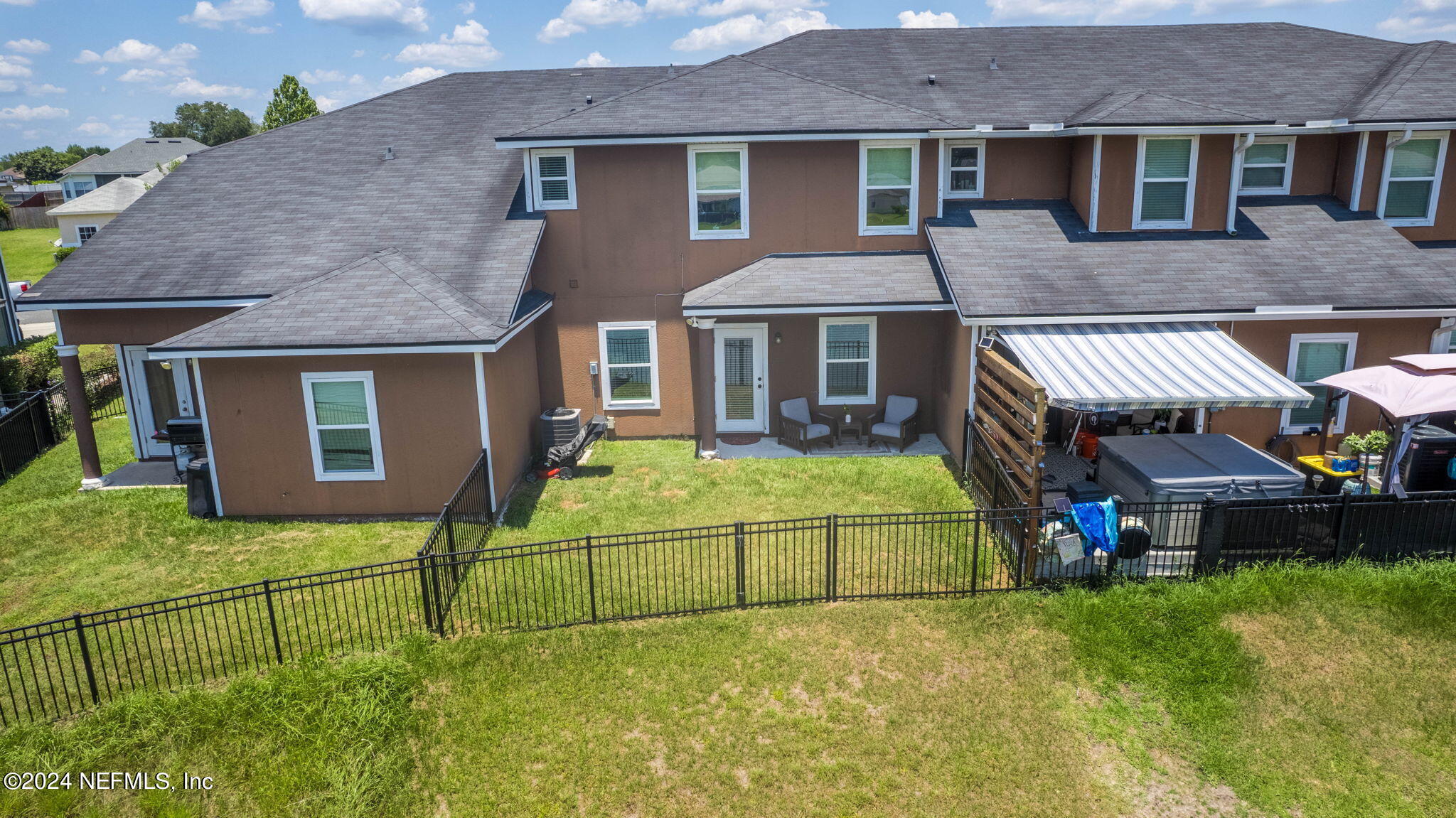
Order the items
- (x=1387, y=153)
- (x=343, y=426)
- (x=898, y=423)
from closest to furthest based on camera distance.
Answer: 1. (x=343, y=426)
2. (x=1387, y=153)
3. (x=898, y=423)

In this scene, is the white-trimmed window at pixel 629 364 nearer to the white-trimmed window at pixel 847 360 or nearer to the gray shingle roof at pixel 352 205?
the gray shingle roof at pixel 352 205

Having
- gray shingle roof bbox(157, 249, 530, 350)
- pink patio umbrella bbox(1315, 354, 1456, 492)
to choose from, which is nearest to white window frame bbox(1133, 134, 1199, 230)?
pink patio umbrella bbox(1315, 354, 1456, 492)

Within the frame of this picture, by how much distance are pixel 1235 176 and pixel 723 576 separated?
13051 mm

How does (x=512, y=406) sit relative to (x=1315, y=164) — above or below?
below

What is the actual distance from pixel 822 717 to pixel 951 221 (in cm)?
1160

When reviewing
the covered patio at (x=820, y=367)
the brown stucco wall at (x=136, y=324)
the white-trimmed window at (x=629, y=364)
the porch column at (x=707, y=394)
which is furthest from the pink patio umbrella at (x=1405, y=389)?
the brown stucco wall at (x=136, y=324)

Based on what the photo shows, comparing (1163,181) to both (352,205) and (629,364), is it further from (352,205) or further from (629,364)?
(352,205)

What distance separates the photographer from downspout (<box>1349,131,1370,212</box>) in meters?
17.0

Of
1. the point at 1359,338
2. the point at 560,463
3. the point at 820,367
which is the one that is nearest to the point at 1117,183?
the point at 1359,338

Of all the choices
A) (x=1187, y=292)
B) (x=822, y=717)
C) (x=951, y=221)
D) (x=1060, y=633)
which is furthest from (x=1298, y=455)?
(x=822, y=717)

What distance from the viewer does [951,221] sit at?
56.7 ft

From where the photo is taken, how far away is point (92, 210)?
1999 inches

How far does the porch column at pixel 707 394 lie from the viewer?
1653 centimetres

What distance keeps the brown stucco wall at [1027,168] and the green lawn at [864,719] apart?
996 cm
